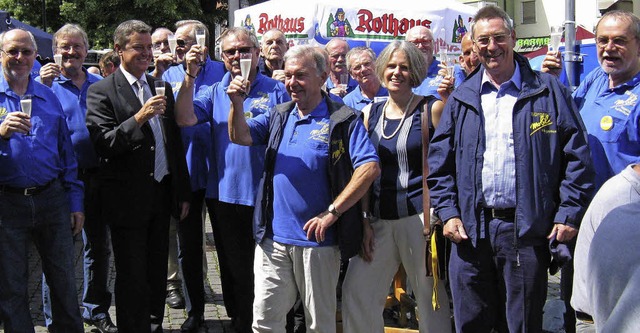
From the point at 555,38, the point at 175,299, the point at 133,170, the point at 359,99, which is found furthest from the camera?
the point at 175,299

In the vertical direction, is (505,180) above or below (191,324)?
above

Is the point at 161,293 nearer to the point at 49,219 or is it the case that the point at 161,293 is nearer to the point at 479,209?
the point at 49,219

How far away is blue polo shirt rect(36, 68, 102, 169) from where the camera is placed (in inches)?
242

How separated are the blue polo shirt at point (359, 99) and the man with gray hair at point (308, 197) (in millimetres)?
1775

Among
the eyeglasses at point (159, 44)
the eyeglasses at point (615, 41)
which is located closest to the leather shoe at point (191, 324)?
the eyeglasses at point (159, 44)

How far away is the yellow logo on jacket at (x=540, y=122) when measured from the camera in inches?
176

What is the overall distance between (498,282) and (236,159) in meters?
2.07

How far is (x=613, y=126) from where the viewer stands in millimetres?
4891

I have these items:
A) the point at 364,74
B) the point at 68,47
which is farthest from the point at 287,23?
the point at 68,47

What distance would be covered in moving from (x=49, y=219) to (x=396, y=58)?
247 cm

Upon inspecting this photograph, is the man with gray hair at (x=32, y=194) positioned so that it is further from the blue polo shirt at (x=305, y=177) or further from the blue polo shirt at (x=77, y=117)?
the blue polo shirt at (x=305, y=177)

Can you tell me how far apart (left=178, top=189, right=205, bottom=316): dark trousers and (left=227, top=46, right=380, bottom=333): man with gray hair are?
1.62 metres

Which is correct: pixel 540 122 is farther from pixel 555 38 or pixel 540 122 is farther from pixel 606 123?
pixel 555 38

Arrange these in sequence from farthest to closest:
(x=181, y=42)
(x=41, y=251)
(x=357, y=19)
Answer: (x=357, y=19) < (x=181, y=42) < (x=41, y=251)
